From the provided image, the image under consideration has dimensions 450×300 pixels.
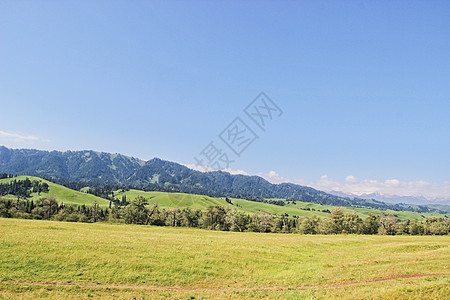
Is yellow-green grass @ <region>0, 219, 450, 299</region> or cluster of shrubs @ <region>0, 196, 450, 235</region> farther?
cluster of shrubs @ <region>0, 196, 450, 235</region>

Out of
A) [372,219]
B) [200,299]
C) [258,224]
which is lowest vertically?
[258,224]

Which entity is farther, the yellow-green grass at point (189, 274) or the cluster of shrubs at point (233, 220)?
the cluster of shrubs at point (233, 220)

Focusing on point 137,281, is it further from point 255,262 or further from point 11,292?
point 255,262

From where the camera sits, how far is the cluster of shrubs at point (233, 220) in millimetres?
120562

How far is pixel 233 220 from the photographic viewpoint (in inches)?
4973

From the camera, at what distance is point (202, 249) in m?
37.0

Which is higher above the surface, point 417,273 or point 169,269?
point 417,273

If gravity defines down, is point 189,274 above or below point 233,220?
above

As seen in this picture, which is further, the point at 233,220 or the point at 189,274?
the point at 233,220

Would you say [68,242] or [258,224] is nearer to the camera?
[68,242]

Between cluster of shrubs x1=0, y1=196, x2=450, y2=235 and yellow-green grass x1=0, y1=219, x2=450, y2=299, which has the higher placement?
yellow-green grass x1=0, y1=219, x2=450, y2=299

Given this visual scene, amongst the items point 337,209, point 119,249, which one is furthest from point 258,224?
point 119,249

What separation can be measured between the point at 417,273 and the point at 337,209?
107 m

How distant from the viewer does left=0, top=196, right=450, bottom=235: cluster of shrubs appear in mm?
120562
